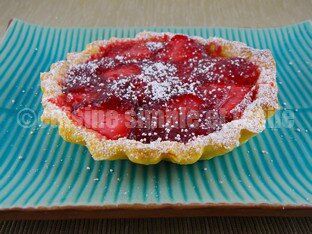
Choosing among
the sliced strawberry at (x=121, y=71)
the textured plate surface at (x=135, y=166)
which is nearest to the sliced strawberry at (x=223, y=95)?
the textured plate surface at (x=135, y=166)

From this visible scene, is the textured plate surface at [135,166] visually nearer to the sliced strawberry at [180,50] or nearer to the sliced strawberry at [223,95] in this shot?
the sliced strawberry at [223,95]

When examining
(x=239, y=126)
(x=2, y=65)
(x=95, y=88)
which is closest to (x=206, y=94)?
(x=239, y=126)

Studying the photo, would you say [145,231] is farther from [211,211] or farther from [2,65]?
[2,65]

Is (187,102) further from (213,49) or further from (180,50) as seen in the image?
(213,49)

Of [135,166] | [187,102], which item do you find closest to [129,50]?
[187,102]

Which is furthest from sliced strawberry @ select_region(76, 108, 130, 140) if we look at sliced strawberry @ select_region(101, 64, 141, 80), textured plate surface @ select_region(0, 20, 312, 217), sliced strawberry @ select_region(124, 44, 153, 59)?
sliced strawberry @ select_region(124, 44, 153, 59)

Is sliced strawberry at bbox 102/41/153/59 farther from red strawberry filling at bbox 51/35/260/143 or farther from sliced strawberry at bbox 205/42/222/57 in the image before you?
sliced strawberry at bbox 205/42/222/57

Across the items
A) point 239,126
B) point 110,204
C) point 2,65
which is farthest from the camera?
point 2,65
